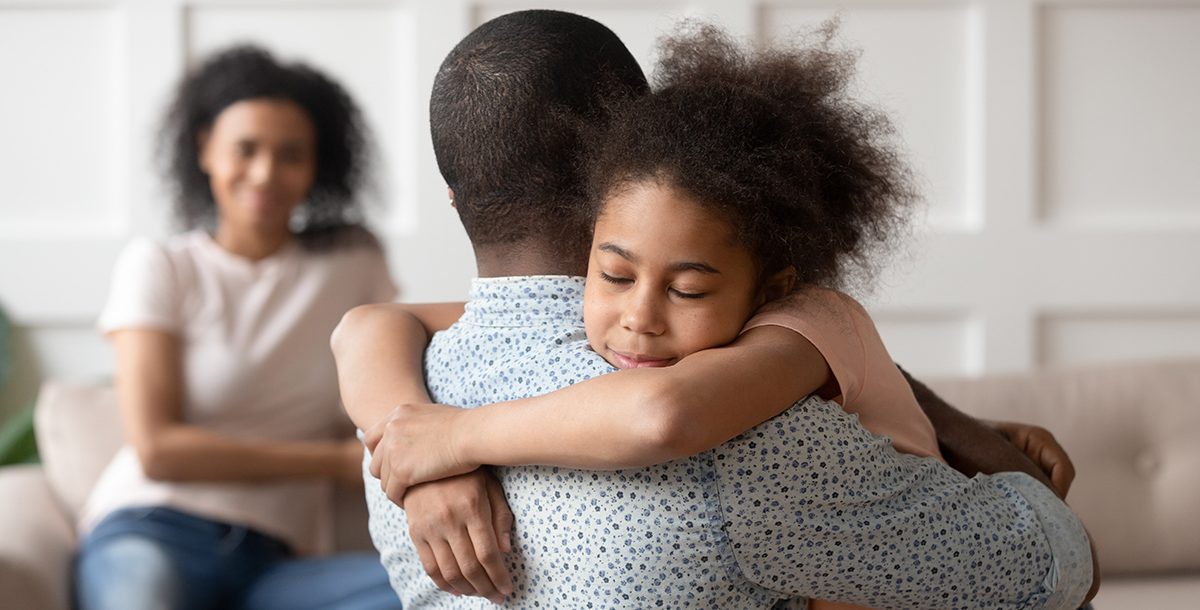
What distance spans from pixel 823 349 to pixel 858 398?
9cm

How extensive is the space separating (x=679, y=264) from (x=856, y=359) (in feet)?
0.43

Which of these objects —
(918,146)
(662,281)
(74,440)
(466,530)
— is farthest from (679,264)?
(918,146)

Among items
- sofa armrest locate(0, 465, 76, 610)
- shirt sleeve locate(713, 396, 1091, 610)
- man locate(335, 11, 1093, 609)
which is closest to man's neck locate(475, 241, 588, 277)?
man locate(335, 11, 1093, 609)

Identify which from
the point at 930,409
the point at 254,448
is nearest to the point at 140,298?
the point at 254,448

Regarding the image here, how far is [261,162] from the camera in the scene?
7.68 ft

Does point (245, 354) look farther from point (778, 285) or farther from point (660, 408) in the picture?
point (660, 408)

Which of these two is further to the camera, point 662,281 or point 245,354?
point 245,354

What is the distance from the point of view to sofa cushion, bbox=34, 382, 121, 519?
236 centimetres

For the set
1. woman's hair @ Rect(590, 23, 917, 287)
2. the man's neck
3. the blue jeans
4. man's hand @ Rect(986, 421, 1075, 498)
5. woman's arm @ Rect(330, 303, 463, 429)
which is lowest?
the blue jeans

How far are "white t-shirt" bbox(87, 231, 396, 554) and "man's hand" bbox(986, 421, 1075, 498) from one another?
1436 millimetres

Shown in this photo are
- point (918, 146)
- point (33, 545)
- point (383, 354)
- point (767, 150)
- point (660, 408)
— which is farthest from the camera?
point (918, 146)

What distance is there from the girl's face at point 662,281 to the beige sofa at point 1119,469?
1443 millimetres

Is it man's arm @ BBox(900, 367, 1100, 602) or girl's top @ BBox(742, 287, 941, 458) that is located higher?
girl's top @ BBox(742, 287, 941, 458)

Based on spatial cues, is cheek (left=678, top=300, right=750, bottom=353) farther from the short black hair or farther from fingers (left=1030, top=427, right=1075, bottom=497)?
fingers (left=1030, top=427, right=1075, bottom=497)
